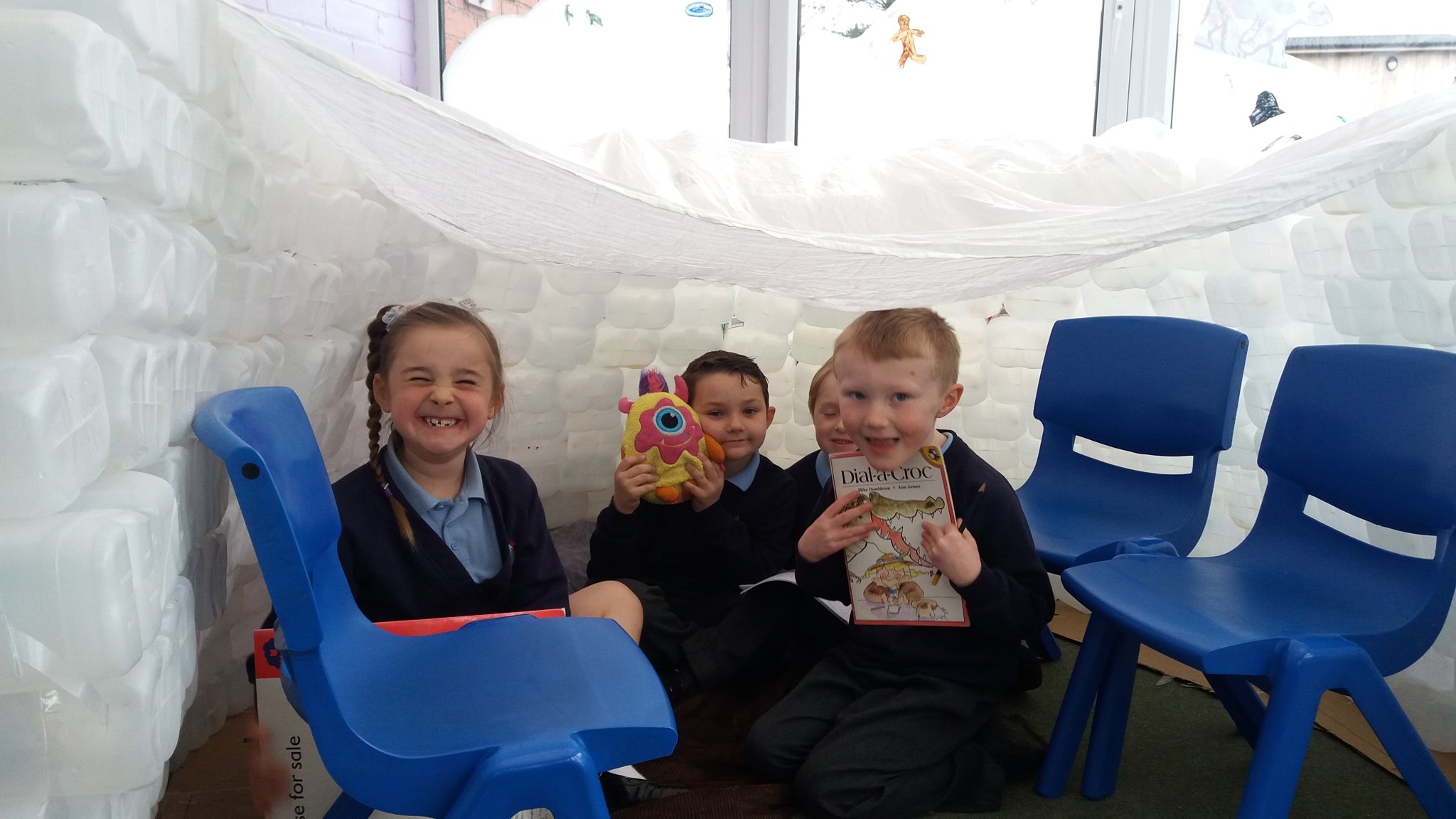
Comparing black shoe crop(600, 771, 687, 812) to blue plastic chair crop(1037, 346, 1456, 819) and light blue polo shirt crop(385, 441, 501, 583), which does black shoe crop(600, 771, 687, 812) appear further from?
blue plastic chair crop(1037, 346, 1456, 819)

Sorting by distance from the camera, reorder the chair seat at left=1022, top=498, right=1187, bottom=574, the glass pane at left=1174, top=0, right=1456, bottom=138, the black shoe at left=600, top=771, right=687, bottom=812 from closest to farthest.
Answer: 1. the black shoe at left=600, top=771, right=687, bottom=812
2. the chair seat at left=1022, top=498, right=1187, bottom=574
3. the glass pane at left=1174, top=0, right=1456, bottom=138

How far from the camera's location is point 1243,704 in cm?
128

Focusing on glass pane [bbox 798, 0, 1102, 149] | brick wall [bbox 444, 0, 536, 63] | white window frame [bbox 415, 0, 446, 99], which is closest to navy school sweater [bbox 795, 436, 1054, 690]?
glass pane [bbox 798, 0, 1102, 149]

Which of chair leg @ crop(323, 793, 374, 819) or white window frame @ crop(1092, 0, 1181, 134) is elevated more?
white window frame @ crop(1092, 0, 1181, 134)

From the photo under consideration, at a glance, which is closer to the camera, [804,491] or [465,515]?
[465,515]

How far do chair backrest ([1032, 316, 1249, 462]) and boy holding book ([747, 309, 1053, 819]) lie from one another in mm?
400

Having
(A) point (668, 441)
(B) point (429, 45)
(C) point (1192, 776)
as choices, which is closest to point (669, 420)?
(A) point (668, 441)

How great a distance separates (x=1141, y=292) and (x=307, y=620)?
5.10 ft

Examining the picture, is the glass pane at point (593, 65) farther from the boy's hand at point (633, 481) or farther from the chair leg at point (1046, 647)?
the chair leg at point (1046, 647)

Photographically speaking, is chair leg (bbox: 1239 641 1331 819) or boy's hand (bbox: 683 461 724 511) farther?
boy's hand (bbox: 683 461 724 511)

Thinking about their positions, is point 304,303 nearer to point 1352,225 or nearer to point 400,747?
point 400,747

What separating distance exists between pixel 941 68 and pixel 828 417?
163cm

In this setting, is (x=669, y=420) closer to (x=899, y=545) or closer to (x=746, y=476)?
(x=746, y=476)

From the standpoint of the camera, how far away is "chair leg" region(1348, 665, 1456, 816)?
3.39 ft
